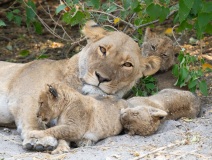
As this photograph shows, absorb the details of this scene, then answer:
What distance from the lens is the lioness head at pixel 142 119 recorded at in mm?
5426

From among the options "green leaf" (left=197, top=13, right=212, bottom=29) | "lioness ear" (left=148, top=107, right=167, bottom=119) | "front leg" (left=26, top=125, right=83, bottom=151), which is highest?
"green leaf" (left=197, top=13, right=212, bottom=29)

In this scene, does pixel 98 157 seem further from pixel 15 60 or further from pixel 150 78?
pixel 15 60

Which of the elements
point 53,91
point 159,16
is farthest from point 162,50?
point 53,91

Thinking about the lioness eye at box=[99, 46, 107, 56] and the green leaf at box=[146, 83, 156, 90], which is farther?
the green leaf at box=[146, 83, 156, 90]

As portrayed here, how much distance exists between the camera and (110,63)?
231 inches

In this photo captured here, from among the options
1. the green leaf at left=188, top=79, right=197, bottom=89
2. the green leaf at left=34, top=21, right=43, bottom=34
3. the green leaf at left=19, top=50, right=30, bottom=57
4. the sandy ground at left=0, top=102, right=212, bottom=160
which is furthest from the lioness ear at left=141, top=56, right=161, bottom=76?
the green leaf at left=19, top=50, right=30, bottom=57

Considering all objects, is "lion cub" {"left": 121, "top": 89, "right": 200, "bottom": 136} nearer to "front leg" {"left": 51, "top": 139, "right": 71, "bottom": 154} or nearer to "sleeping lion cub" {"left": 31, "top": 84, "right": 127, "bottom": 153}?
"sleeping lion cub" {"left": 31, "top": 84, "right": 127, "bottom": 153}

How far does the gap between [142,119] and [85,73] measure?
900 mm

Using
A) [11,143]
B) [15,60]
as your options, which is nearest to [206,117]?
[11,143]

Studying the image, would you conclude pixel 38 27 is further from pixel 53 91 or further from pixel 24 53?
pixel 53 91

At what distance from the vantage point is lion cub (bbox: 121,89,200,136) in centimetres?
545

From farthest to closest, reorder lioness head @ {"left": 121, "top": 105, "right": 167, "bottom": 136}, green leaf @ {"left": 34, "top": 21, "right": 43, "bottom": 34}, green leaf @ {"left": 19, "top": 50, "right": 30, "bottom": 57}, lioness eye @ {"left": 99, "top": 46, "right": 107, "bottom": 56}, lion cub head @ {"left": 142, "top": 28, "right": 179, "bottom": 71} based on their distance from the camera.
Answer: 1. green leaf @ {"left": 19, "top": 50, "right": 30, "bottom": 57}
2. green leaf @ {"left": 34, "top": 21, "right": 43, "bottom": 34}
3. lion cub head @ {"left": 142, "top": 28, "right": 179, "bottom": 71}
4. lioness eye @ {"left": 99, "top": 46, "right": 107, "bottom": 56}
5. lioness head @ {"left": 121, "top": 105, "right": 167, "bottom": 136}

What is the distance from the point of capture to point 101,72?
5766 mm

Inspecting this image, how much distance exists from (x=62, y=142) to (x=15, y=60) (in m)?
3.43
